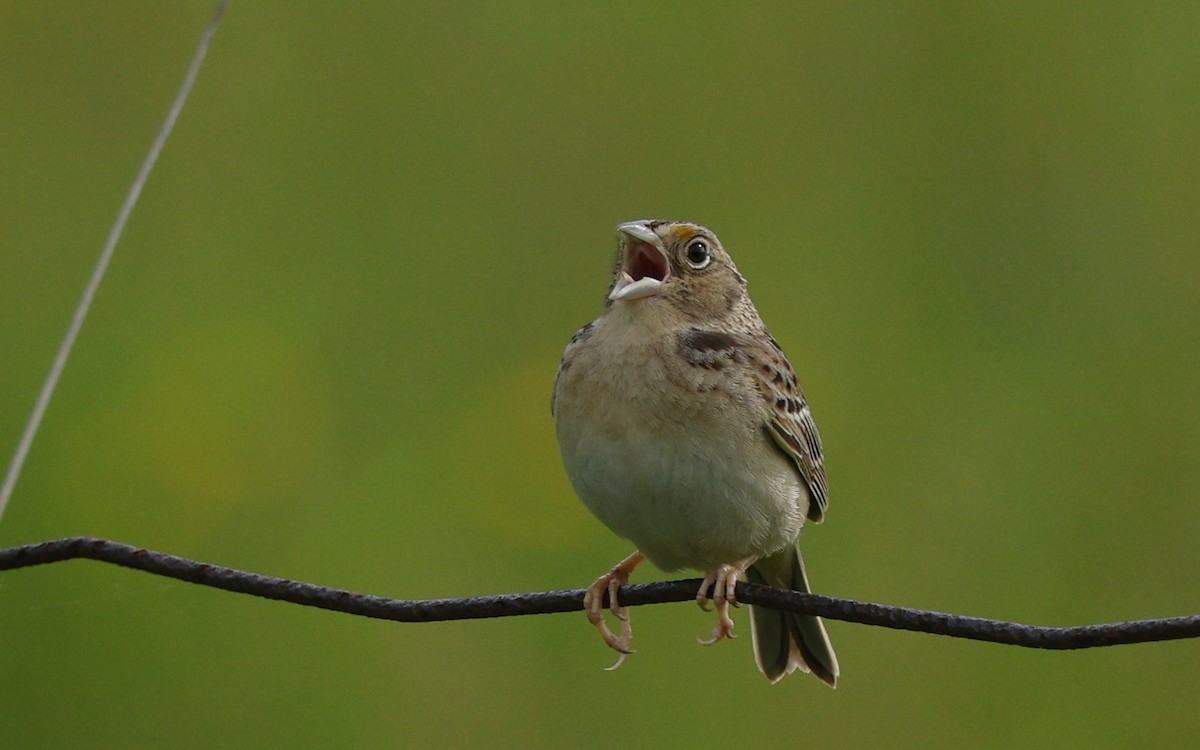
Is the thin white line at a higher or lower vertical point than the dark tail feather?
higher

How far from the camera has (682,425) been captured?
267 cm

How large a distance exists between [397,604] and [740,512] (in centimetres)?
110

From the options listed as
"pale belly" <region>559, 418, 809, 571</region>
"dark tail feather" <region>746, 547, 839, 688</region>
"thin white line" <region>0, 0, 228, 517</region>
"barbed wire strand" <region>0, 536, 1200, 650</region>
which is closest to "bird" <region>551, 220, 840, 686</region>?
"pale belly" <region>559, 418, 809, 571</region>

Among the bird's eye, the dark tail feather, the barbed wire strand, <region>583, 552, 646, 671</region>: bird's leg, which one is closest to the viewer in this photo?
the barbed wire strand

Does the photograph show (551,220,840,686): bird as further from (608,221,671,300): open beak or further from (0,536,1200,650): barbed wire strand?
(0,536,1200,650): barbed wire strand

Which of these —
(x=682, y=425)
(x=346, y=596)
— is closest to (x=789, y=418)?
(x=682, y=425)

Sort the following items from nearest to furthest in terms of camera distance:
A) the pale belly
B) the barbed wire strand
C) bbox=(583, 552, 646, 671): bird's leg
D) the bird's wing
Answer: the barbed wire strand < bbox=(583, 552, 646, 671): bird's leg < the pale belly < the bird's wing

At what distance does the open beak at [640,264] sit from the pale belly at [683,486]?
0.31 m

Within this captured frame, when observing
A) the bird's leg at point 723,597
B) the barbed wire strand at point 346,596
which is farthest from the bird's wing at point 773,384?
the barbed wire strand at point 346,596

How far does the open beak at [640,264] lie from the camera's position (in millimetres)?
2820

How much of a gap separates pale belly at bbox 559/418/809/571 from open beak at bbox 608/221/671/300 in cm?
31

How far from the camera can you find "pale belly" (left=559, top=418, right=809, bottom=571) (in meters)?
2.65

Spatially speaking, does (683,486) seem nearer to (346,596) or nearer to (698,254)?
(698,254)

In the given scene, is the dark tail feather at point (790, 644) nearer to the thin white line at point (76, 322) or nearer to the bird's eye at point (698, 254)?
the bird's eye at point (698, 254)
